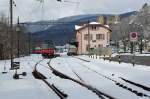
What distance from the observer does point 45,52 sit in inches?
4186

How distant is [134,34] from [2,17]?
7308 cm

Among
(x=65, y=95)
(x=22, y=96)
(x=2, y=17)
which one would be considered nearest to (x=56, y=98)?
(x=65, y=95)

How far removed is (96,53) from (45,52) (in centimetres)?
1378

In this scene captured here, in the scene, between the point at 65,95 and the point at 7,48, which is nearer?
the point at 65,95

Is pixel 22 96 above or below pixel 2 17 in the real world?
below

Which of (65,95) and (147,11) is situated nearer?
(65,95)

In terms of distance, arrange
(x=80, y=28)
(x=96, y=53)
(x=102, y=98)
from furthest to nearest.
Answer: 1. (x=80, y=28)
2. (x=96, y=53)
3. (x=102, y=98)

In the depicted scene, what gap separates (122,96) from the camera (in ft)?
66.3

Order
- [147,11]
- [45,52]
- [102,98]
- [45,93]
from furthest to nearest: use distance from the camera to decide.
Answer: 1. [147,11]
2. [45,52]
3. [45,93]
4. [102,98]

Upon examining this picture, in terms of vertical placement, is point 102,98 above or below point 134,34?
below

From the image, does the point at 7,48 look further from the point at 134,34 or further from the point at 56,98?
the point at 56,98

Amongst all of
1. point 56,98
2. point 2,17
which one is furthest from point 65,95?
point 2,17

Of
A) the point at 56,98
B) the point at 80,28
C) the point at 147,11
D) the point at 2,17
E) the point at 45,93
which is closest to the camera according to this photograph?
the point at 56,98

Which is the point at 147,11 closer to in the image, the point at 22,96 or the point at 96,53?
the point at 96,53
